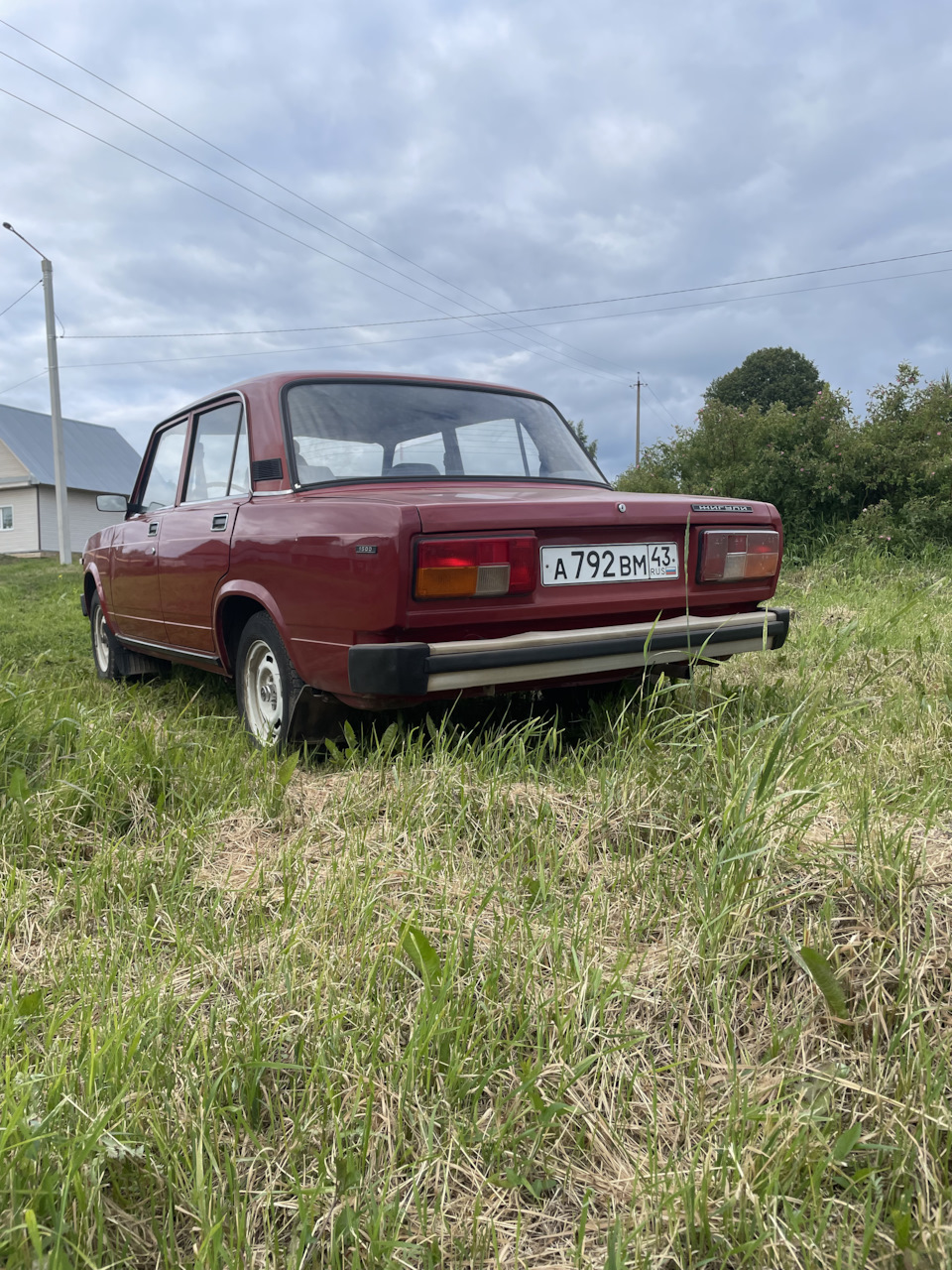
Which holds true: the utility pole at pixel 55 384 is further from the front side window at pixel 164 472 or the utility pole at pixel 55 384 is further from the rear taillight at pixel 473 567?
the rear taillight at pixel 473 567

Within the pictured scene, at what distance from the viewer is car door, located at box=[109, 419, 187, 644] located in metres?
4.46

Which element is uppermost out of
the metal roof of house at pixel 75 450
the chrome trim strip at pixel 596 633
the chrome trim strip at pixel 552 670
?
the metal roof of house at pixel 75 450

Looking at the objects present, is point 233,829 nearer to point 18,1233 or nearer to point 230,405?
point 18,1233

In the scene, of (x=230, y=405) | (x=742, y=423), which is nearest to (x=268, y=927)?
(x=230, y=405)

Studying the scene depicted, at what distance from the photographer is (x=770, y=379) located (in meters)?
41.4

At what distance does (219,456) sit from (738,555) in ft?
7.53

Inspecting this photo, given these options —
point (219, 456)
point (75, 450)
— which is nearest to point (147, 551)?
point (219, 456)

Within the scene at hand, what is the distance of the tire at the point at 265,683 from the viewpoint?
3.11 metres

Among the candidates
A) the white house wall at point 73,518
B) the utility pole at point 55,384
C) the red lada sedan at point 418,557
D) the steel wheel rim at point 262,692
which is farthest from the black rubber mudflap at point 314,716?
the white house wall at point 73,518

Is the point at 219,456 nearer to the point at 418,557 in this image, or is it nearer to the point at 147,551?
the point at 147,551

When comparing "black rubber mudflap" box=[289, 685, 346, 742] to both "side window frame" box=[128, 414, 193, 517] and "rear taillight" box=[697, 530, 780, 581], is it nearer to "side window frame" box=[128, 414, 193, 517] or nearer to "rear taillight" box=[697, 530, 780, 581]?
"rear taillight" box=[697, 530, 780, 581]

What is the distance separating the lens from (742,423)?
12031 millimetres

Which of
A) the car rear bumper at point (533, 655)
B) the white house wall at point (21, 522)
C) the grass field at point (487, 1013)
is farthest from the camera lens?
the white house wall at point (21, 522)

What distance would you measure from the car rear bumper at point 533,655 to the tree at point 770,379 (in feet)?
131
